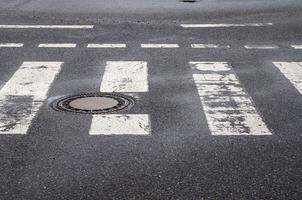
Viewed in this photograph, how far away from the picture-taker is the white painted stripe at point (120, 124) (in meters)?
7.46

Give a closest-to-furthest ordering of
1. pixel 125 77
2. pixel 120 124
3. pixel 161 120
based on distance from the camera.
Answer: pixel 120 124 → pixel 161 120 → pixel 125 77

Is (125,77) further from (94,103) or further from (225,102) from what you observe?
(225,102)

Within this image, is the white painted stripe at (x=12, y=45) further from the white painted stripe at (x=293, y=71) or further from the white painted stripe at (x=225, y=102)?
the white painted stripe at (x=293, y=71)

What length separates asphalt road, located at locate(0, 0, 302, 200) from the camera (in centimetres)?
596

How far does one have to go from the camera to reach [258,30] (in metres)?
14.4

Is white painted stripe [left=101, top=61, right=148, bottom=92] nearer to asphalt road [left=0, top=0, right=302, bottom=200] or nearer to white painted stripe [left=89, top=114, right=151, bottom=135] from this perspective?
asphalt road [left=0, top=0, right=302, bottom=200]

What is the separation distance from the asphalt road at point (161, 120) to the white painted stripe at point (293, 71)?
0.03 metres

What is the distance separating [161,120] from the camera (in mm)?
7961

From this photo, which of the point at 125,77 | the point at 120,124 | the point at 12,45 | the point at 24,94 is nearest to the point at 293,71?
the point at 125,77

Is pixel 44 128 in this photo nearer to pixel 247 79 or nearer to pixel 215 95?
pixel 215 95

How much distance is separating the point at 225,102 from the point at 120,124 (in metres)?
1.64

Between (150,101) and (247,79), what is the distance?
1.89m

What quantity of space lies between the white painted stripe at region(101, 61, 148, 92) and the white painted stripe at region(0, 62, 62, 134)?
2.73ft

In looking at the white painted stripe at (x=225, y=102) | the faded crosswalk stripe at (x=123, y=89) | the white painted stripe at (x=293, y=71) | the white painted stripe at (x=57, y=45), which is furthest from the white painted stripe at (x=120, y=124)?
the white painted stripe at (x=57, y=45)
